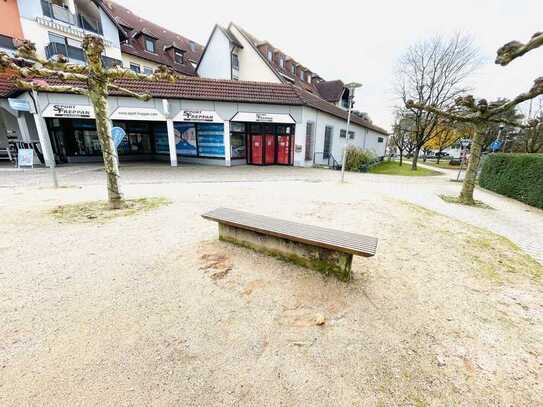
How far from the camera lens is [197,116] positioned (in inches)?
515

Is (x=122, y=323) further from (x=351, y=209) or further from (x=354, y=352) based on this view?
(x=351, y=209)

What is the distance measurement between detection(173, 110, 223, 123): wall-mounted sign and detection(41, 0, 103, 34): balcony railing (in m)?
14.0

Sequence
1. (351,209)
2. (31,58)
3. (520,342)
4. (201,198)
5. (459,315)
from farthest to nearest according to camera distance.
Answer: (201,198)
(351,209)
(31,58)
(459,315)
(520,342)

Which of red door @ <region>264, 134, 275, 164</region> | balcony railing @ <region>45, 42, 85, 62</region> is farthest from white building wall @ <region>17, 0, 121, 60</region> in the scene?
red door @ <region>264, 134, 275, 164</region>

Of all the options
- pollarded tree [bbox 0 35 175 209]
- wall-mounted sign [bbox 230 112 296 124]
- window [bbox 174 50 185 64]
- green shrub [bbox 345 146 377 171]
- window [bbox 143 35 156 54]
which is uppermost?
window [bbox 143 35 156 54]

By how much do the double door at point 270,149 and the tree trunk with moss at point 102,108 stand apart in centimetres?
1054

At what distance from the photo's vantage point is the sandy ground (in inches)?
63.7

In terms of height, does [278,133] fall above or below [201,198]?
above

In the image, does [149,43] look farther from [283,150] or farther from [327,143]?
[327,143]

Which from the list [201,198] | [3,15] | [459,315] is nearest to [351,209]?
[459,315]

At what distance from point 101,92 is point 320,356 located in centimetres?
620

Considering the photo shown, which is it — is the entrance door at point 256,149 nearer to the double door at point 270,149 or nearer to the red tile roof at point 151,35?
the double door at point 270,149

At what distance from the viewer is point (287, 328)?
7.09 feet

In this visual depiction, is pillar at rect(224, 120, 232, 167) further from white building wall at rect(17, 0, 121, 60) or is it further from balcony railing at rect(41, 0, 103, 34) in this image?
balcony railing at rect(41, 0, 103, 34)
